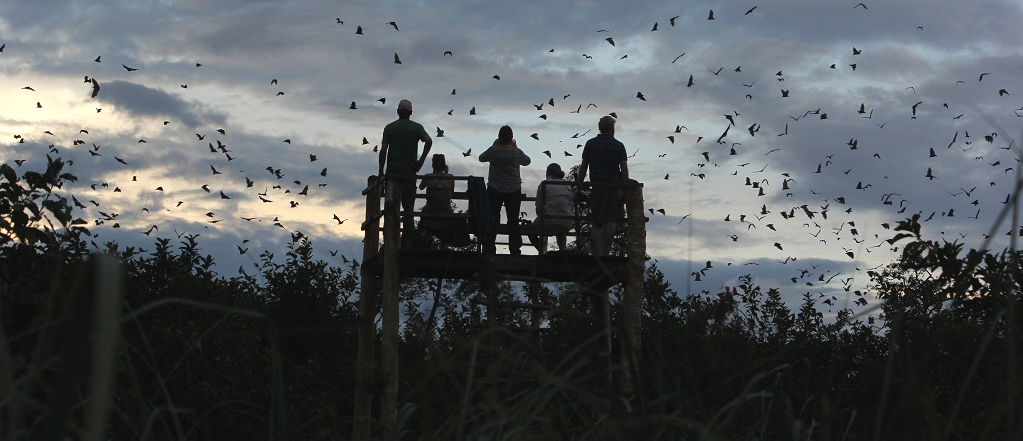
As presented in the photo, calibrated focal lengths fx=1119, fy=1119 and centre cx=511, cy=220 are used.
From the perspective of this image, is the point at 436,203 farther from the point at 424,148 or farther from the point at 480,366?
the point at 480,366

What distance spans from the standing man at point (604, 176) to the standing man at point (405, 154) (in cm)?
179

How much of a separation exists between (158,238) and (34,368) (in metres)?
22.9

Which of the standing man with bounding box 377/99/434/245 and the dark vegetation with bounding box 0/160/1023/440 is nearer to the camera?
the dark vegetation with bounding box 0/160/1023/440

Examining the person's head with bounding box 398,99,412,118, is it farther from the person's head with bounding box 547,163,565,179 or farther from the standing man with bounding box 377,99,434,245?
the person's head with bounding box 547,163,565,179

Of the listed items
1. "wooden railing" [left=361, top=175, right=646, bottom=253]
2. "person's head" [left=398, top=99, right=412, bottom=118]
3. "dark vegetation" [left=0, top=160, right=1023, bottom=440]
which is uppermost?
"person's head" [left=398, top=99, right=412, bottom=118]

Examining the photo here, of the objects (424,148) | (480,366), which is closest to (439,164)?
(424,148)

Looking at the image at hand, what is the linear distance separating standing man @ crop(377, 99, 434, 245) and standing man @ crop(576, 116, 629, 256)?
5.88ft

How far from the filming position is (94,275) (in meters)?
1.14

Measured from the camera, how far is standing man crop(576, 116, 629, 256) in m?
12.1

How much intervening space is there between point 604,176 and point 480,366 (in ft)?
31.4

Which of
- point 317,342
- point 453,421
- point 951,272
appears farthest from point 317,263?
point 453,421

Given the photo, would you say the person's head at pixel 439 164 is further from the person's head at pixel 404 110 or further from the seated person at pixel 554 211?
the seated person at pixel 554 211

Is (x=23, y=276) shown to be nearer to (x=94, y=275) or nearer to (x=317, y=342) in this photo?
(x=94, y=275)

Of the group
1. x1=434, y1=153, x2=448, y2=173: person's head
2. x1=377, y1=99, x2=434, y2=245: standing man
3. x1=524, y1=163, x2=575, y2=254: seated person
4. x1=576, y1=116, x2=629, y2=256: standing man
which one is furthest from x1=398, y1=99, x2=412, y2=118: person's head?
x1=576, y1=116, x2=629, y2=256: standing man
